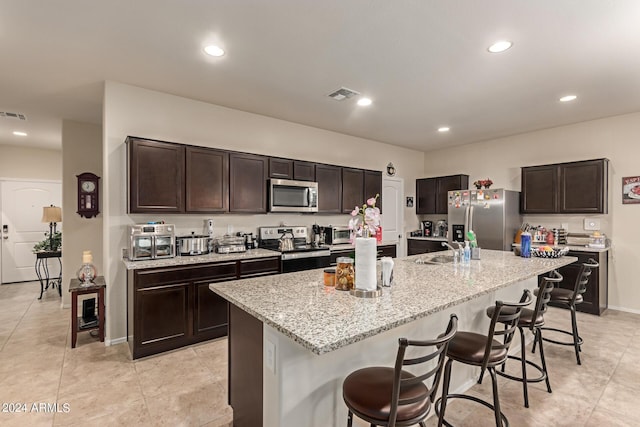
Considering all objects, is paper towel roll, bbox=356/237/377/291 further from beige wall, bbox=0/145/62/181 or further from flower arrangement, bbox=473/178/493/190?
beige wall, bbox=0/145/62/181

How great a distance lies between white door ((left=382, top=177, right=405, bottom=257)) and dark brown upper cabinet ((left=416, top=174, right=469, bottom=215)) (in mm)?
462

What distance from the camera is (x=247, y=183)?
4.12 metres

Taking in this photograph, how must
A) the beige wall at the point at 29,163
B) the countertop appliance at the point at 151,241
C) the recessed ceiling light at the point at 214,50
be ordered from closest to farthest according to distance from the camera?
the recessed ceiling light at the point at 214,50
the countertop appliance at the point at 151,241
the beige wall at the point at 29,163

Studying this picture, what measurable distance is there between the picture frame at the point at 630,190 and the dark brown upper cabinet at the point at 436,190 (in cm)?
226

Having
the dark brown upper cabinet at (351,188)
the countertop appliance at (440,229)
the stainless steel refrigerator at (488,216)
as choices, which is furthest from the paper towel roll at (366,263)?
the countertop appliance at (440,229)

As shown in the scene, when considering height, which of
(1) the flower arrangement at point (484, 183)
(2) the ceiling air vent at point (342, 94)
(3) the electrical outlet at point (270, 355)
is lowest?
(3) the electrical outlet at point (270, 355)

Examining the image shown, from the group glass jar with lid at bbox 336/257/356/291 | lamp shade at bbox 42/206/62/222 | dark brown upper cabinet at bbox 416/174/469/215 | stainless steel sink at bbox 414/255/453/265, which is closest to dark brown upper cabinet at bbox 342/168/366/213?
dark brown upper cabinet at bbox 416/174/469/215

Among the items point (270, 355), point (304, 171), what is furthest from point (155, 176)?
point (270, 355)

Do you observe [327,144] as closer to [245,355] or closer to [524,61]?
[524,61]

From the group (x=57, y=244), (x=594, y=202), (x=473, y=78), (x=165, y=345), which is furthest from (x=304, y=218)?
(x=57, y=244)

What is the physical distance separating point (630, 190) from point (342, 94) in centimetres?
431

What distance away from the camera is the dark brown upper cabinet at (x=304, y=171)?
4.62m

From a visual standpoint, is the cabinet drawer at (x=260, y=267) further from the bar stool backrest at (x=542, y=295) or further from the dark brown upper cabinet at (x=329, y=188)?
the bar stool backrest at (x=542, y=295)

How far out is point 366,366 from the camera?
1759 mm
